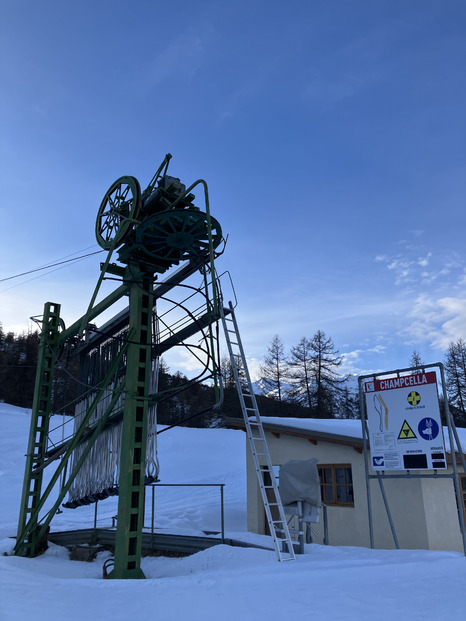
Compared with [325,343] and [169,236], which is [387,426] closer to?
[169,236]

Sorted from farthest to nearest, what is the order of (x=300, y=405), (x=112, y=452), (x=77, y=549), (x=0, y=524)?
(x=300, y=405) < (x=0, y=524) < (x=77, y=549) < (x=112, y=452)

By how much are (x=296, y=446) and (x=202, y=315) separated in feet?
23.2

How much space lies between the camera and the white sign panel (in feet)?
31.3

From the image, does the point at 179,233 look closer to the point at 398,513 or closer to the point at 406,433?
the point at 406,433

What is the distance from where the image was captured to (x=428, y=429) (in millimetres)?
9625

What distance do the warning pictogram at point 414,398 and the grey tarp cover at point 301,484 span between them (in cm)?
238

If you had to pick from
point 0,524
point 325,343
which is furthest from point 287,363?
point 0,524

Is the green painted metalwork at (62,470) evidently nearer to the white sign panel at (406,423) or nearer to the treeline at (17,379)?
the white sign panel at (406,423)

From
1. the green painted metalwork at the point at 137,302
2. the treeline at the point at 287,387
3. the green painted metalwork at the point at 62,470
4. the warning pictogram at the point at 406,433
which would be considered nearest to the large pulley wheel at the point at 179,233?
the green painted metalwork at the point at 137,302

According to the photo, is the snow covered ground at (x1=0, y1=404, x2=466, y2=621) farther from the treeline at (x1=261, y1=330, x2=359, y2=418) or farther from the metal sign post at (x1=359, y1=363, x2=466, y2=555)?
the treeline at (x1=261, y1=330, x2=359, y2=418)

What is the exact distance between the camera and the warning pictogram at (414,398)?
9828 millimetres

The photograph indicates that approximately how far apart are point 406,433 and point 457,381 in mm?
43417

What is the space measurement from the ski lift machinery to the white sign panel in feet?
8.72

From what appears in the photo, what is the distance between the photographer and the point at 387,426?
10.3 meters
